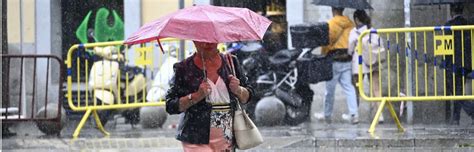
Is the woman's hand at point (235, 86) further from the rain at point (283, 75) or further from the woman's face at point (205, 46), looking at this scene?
the rain at point (283, 75)

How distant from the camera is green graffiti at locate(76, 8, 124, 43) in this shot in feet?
60.1

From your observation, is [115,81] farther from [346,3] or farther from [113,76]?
[346,3]

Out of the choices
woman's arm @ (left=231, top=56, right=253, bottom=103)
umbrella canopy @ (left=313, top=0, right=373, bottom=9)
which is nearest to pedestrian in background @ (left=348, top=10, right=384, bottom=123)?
umbrella canopy @ (left=313, top=0, right=373, bottom=9)

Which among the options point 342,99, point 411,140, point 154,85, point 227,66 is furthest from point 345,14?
point 227,66

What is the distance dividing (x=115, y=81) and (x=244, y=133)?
7396 mm

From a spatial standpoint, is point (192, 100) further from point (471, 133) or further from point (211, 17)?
point (471, 133)

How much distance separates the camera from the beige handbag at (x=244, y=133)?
7383mm

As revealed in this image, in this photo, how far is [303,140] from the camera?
1166 centimetres

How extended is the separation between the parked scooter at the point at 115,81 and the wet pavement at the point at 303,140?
0.43 m

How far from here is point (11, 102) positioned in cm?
1723

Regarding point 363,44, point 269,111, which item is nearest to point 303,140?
point 363,44

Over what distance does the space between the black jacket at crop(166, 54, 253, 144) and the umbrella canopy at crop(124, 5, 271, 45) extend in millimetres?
308

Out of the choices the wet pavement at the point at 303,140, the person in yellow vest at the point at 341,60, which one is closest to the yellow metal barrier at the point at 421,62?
the wet pavement at the point at 303,140

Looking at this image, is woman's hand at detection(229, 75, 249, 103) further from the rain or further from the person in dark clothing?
the person in dark clothing
